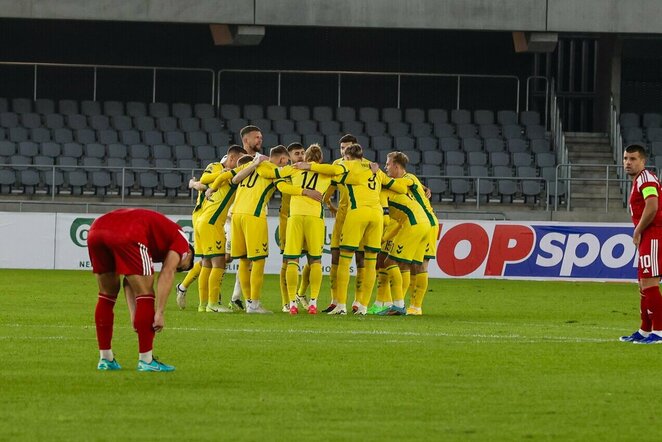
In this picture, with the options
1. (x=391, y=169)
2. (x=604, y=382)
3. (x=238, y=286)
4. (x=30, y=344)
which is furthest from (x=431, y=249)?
(x=604, y=382)

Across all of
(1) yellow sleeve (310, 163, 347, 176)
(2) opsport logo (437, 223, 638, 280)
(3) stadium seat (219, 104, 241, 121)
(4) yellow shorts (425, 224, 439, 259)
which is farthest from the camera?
(3) stadium seat (219, 104, 241, 121)

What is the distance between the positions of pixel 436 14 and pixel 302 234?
19.3m

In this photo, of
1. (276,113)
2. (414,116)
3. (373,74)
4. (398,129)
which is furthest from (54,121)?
(414,116)

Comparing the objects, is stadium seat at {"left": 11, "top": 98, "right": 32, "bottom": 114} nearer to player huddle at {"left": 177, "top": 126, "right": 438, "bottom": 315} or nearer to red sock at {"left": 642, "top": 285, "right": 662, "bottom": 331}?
player huddle at {"left": 177, "top": 126, "right": 438, "bottom": 315}

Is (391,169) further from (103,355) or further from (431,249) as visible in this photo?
(103,355)

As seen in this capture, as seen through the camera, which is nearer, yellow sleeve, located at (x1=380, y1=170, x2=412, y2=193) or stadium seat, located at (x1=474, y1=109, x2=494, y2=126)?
yellow sleeve, located at (x1=380, y1=170, x2=412, y2=193)

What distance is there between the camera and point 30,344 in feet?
44.0

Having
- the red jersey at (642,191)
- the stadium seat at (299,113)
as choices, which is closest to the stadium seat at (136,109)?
the stadium seat at (299,113)

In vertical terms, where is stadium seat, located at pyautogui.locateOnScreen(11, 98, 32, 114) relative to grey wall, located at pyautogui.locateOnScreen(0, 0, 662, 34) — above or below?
below

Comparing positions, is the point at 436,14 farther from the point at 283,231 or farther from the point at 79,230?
the point at 283,231

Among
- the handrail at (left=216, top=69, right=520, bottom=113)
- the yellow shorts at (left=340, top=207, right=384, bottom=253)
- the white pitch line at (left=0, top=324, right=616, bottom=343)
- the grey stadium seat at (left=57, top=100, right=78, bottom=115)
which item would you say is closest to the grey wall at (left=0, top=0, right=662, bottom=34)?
the grey stadium seat at (left=57, top=100, right=78, bottom=115)

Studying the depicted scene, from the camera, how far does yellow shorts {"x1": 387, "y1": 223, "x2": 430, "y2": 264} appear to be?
730 inches

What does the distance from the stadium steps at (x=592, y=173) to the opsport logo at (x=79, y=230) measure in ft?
36.8

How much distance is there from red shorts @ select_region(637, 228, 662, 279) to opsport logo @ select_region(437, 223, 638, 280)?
1517 cm
